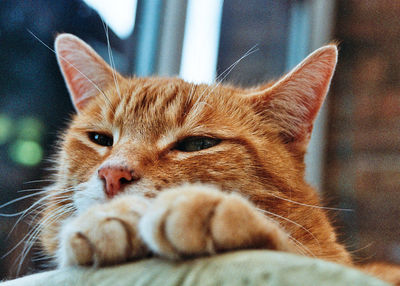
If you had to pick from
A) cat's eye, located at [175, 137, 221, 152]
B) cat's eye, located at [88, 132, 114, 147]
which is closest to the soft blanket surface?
cat's eye, located at [175, 137, 221, 152]

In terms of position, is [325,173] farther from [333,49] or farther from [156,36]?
[333,49]

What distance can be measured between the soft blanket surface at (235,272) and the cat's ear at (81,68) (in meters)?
0.97

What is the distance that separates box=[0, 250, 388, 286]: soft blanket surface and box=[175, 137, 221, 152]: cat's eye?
0.55 m

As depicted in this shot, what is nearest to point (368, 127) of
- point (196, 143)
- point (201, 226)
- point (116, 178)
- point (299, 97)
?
point (299, 97)

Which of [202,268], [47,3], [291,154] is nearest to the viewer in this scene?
[202,268]

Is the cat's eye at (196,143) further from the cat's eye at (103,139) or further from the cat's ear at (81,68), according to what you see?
the cat's ear at (81,68)

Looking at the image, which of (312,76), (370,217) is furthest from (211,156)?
(370,217)

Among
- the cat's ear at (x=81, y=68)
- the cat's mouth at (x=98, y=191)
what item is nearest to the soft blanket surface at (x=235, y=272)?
the cat's mouth at (x=98, y=191)

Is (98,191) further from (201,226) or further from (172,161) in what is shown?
(201,226)

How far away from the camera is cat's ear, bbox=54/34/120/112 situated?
1551 mm

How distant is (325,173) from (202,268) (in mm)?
2480

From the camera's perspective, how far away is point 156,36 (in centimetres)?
267

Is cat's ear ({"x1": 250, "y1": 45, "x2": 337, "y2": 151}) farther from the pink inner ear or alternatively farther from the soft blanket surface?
the soft blanket surface

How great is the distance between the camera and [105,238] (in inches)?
28.9
